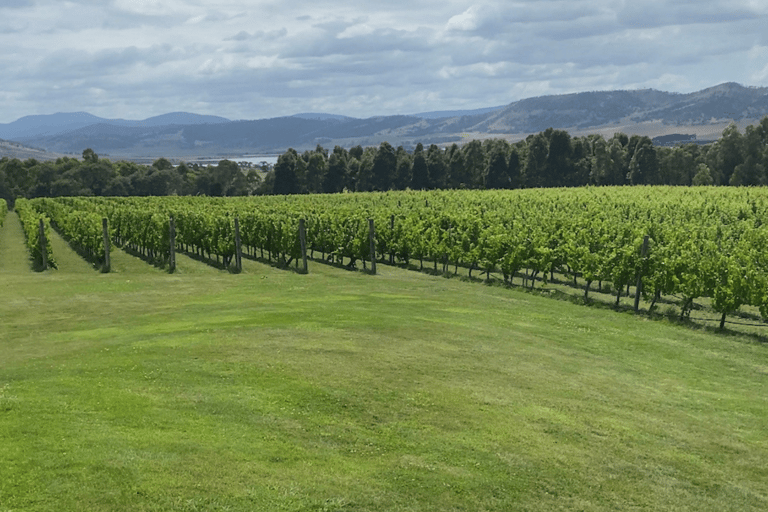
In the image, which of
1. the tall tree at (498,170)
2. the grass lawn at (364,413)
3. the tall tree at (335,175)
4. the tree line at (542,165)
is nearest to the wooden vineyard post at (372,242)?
the grass lawn at (364,413)

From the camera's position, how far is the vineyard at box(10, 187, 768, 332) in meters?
24.1

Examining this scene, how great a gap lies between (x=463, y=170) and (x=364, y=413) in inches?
4470

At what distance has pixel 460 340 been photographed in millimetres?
16547

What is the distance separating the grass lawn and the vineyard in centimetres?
405

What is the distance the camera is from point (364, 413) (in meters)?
11.0

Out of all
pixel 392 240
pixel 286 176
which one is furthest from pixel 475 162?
pixel 392 240

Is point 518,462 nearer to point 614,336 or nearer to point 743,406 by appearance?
point 743,406

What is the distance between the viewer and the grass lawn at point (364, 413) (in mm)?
8391

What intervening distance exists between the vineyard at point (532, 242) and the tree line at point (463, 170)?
178ft

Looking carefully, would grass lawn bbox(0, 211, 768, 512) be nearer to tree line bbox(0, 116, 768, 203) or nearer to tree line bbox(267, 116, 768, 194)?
tree line bbox(267, 116, 768, 194)

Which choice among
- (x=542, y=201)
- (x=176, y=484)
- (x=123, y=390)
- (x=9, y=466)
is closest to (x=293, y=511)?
(x=176, y=484)

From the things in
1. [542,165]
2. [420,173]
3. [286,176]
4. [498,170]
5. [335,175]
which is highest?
[542,165]

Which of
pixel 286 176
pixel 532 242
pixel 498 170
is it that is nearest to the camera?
pixel 532 242

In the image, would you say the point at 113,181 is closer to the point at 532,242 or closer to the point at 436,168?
the point at 436,168
